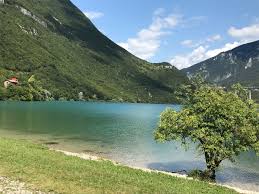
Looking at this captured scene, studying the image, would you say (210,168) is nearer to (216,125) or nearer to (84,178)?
(216,125)

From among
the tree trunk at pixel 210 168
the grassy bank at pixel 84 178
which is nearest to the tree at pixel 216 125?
the tree trunk at pixel 210 168

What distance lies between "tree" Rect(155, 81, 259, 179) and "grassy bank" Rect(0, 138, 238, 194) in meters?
11.1

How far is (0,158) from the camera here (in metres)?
36.2

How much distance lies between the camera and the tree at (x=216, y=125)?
45.6 meters

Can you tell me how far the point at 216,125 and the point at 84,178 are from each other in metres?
20.4

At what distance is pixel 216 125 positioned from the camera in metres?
46.6

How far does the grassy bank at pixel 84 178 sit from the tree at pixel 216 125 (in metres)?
11.1

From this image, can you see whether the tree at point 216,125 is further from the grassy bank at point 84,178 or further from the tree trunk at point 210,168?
the grassy bank at point 84,178

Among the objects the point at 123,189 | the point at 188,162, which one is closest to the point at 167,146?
the point at 188,162

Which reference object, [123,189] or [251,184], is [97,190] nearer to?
[123,189]

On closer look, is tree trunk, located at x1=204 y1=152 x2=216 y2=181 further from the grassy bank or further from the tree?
the grassy bank

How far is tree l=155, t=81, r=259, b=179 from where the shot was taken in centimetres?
4562

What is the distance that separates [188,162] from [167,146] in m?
17.6

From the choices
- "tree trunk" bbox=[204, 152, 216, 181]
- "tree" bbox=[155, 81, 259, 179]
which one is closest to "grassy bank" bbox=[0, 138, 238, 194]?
"tree" bbox=[155, 81, 259, 179]
